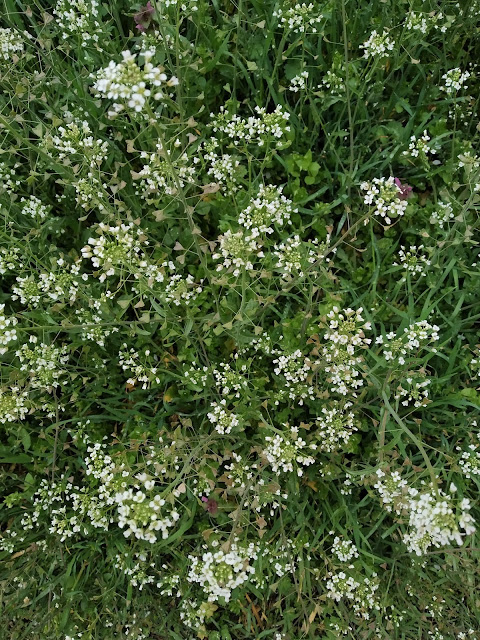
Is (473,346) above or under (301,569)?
above

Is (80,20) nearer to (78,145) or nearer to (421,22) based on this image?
(78,145)

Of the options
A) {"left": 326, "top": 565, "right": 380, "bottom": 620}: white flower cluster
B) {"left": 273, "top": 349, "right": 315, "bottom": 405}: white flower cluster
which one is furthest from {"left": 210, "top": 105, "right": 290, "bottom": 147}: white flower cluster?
{"left": 326, "top": 565, "right": 380, "bottom": 620}: white flower cluster

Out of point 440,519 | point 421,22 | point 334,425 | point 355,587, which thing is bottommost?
point 355,587

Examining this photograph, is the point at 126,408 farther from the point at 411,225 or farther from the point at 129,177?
the point at 411,225

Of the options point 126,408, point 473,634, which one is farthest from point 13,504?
point 473,634

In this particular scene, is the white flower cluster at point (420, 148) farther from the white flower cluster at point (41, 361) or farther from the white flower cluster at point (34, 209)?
the white flower cluster at point (41, 361)

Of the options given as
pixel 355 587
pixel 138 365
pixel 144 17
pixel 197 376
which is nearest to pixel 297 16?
pixel 144 17

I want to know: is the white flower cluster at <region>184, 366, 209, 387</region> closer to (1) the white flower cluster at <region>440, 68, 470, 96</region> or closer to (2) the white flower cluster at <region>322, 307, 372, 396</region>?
(2) the white flower cluster at <region>322, 307, 372, 396</region>
